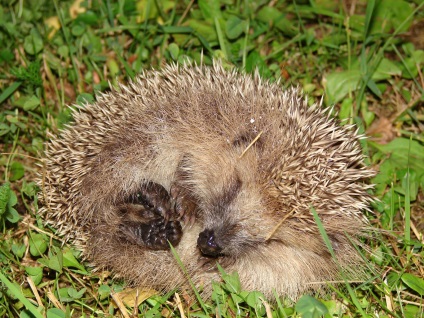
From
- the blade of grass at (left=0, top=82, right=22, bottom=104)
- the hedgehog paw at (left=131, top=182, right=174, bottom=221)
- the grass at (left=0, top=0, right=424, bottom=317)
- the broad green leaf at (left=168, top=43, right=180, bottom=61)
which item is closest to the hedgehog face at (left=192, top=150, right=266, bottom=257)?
the hedgehog paw at (left=131, top=182, right=174, bottom=221)

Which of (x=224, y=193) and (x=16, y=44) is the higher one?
(x=16, y=44)

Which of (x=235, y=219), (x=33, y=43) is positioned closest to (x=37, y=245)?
(x=235, y=219)

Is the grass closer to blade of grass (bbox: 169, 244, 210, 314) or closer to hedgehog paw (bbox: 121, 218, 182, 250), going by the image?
hedgehog paw (bbox: 121, 218, 182, 250)

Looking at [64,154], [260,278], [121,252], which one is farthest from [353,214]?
[64,154]

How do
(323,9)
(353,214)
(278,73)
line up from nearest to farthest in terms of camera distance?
(353,214), (278,73), (323,9)

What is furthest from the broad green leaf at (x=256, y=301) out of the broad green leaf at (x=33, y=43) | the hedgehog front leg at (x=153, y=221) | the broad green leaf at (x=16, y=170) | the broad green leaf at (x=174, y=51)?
the broad green leaf at (x=33, y=43)

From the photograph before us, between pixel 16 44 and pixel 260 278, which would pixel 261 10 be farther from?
pixel 260 278

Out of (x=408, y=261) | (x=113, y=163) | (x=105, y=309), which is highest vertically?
(x=113, y=163)
